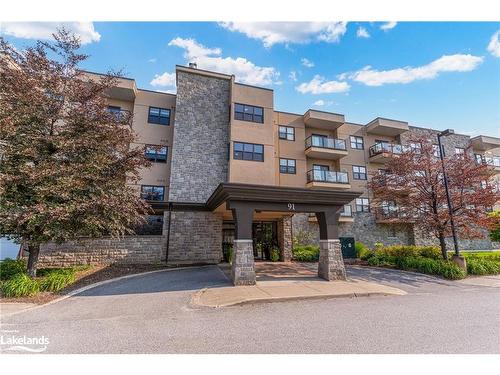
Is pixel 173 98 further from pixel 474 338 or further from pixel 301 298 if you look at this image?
pixel 474 338

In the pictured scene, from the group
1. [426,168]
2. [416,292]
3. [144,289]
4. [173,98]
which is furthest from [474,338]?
[173,98]

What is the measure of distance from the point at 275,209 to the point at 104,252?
10754 mm

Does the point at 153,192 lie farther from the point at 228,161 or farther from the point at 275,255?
the point at 275,255

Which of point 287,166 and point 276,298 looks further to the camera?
point 287,166

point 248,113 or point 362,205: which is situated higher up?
point 248,113

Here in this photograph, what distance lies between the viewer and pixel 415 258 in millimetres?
14500

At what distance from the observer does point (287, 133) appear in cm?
2197

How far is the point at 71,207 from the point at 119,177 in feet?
7.39

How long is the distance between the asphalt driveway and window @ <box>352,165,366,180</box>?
50.1 feet

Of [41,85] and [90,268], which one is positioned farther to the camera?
[90,268]

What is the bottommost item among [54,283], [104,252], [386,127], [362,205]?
[54,283]

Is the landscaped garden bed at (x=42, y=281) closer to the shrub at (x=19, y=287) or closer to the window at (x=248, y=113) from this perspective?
the shrub at (x=19, y=287)

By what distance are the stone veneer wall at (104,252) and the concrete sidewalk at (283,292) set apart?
26.2 feet

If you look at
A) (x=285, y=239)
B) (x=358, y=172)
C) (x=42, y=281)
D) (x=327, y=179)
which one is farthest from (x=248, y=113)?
(x=42, y=281)
